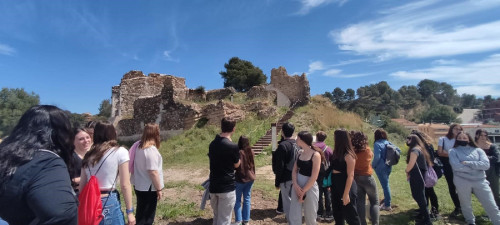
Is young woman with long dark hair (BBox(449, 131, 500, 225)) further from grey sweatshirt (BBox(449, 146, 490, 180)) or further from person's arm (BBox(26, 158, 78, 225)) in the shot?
person's arm (BBox(26, 158, 78, 225))

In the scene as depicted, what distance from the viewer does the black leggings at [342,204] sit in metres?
3.77

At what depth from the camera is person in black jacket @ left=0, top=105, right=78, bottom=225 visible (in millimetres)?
1465

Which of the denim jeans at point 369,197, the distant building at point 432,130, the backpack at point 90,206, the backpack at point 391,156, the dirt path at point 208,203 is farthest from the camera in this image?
the distant building at point 432,130

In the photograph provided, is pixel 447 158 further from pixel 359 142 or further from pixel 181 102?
pixel 181 102

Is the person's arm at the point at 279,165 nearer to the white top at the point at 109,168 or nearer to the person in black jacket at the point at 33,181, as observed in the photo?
the white top at the point at 109,168

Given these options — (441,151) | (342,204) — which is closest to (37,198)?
(342,204)

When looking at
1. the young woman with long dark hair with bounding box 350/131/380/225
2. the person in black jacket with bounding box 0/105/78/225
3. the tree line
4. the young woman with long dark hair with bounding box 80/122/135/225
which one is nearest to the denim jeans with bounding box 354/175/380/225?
the young woman with long dark hair with bounding box 350/131/380/225

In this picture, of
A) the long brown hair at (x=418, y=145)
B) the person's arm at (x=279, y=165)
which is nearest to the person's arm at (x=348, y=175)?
the person's arm at (x=279, y=165)

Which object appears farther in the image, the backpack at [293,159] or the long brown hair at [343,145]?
the backpack at [293,159]

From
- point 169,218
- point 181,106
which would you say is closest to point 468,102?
point 181,106

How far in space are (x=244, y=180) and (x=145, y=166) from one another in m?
1.71

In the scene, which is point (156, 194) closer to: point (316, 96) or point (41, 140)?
point (41, 140)

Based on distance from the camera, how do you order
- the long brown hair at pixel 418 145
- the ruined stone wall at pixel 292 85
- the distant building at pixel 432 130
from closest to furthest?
1. the long brown hair at pixel 418 145
2. the ruined stone wall at pixel 292 85
3. the distant building at pixel 432 130

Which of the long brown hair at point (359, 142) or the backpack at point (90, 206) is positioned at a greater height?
the long brown hair at point (359, 142)
